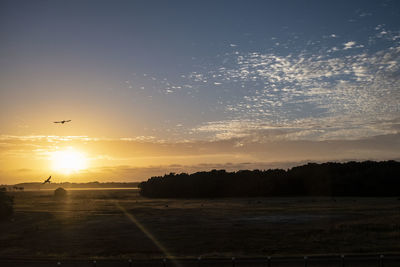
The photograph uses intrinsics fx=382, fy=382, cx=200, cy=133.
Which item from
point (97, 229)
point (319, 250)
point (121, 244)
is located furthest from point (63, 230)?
point (319, 250)

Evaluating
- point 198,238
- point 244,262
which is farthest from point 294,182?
point 244,262

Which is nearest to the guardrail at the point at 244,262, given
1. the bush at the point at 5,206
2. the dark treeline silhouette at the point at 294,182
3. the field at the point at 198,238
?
the field at the point at 198,238

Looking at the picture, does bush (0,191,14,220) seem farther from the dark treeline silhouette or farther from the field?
the dark treeline silhouette

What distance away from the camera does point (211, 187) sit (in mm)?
152125

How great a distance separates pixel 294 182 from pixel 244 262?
115722 millimetres

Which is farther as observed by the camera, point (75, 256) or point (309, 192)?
point (309, 192)

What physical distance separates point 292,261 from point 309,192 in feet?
373

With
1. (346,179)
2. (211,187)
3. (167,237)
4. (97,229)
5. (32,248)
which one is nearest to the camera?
(32,248)

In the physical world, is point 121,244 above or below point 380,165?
below

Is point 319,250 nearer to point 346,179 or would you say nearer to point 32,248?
point 32,248

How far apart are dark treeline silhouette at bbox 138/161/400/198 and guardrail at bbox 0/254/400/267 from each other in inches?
4161

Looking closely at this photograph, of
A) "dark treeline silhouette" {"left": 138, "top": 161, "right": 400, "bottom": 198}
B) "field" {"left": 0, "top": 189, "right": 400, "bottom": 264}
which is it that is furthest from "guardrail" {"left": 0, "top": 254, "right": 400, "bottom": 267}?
"dark treeline silhouette" {"left": 138, "top": 161, "right": 400, "bottom": 198}

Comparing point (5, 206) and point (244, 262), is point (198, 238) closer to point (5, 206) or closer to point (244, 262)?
point (244, 262)

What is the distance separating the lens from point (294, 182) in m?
141
